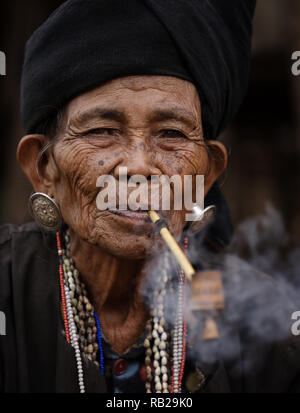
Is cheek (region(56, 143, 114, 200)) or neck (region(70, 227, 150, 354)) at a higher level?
cheek (region(56, 143, 114, 200))

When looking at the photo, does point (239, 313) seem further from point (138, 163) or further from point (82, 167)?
point (82, 167)

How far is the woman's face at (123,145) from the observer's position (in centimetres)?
216

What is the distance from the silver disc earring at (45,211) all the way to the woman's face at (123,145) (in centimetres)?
6

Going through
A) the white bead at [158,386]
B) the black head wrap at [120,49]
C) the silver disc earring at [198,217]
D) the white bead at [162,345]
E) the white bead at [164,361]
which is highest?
the black head wrap at [120,49]

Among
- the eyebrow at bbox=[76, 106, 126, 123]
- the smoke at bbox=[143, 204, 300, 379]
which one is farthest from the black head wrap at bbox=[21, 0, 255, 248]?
the smoke at bbox=[143, 204, 300, 379]

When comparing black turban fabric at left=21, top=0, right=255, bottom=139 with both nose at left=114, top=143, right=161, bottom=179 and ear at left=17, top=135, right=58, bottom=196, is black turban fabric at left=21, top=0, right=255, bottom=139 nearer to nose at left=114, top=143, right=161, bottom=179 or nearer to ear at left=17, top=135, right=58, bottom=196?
ear at left=17, top=135, right=58, bottom=196

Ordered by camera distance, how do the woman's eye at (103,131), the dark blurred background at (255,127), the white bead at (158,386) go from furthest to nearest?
the dark blurred background at (255,127), the white bead at (158,386), the woman's eye at (103,131)

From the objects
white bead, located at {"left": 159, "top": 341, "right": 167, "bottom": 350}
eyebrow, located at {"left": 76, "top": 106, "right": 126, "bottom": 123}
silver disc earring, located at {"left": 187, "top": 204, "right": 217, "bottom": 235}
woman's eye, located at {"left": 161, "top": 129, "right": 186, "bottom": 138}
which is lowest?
white bead, located at {"left": 159, "top": 341, "right": 167, "bottom": 350}

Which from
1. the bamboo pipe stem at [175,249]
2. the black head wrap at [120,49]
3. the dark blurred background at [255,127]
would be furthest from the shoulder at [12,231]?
the dark blurred background at [255,127]

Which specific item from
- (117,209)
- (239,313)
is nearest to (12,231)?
(117,209)

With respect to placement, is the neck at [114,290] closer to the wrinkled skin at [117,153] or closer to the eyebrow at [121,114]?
the wrinkled skin at [117,153]

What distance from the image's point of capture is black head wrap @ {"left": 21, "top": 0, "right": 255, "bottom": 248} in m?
2.17

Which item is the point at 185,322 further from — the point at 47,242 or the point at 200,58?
the point at 200,58

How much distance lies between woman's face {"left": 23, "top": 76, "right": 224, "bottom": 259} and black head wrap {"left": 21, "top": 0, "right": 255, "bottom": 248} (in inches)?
2.4
